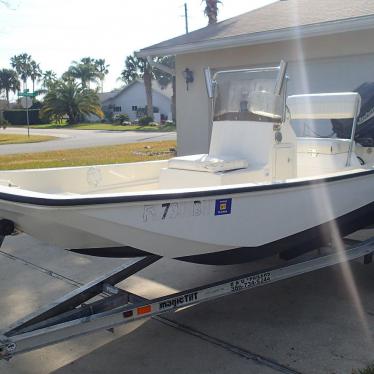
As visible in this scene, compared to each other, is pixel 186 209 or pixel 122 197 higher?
pixel 122 197

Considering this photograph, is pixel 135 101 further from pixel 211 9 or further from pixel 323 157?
pixel 323 157

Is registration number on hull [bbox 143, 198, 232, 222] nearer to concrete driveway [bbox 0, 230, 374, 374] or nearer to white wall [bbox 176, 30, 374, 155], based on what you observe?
concrete driveway [bbox 0, 230, 374, 374]

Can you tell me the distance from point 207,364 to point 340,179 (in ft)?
6.17

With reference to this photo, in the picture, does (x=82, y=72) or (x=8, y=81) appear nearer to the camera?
(x=82, y=72)

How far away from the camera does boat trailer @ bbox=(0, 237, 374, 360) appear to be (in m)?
3.10

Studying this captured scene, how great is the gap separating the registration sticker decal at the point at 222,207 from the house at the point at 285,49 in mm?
5543

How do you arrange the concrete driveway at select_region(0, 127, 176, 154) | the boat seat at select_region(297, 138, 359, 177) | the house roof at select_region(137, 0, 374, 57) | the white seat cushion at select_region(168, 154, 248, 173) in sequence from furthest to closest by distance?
the concrete driveway at select_region(0, 127, 176, 154) → the house roof at select_region(137, 0, 374, 57) → the boat seat at select_region(297, 138, 359, 177) → the white seat cushion at select_region(168, 154, 248, 173)

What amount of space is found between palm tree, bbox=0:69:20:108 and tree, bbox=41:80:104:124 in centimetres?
4681

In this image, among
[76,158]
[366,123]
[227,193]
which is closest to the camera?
[227,193]

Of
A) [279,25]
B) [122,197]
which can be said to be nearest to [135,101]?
[279,25]

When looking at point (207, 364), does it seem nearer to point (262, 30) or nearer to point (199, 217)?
point (199, 217)

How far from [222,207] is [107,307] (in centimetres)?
103

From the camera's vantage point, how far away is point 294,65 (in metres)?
9.46

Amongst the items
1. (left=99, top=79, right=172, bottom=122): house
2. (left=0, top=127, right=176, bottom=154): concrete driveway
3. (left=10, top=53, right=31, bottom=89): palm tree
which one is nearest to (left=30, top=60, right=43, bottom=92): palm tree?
(left=10, top=53, right=31, bottom=89): palm tree
